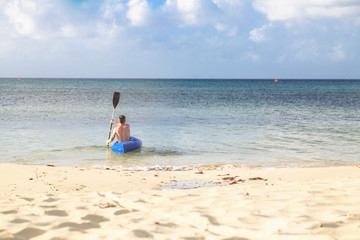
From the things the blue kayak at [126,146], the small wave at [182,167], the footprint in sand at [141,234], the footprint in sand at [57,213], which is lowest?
the small wave at [182,167]

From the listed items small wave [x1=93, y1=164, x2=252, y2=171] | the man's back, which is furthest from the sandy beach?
Answer: the man's back

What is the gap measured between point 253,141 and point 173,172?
19.5ft

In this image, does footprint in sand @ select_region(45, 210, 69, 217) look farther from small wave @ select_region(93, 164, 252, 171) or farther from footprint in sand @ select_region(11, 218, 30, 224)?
small wave @ select_region(93, 164, 252, 171)

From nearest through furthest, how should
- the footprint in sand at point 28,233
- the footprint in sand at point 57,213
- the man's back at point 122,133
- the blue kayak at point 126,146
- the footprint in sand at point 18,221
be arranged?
1. the footprint in sand at point 28,233
2. the footprint in sand at point 18,221
3. the footprint in sand at point 57,213
4. the blue kayak at point 126,146
5. the man's back at point 122,133

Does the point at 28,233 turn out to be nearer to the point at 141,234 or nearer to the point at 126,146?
the point at 141,234

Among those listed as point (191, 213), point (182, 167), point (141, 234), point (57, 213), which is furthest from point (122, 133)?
point (141, 234)

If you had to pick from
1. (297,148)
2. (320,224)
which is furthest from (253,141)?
(320,224)

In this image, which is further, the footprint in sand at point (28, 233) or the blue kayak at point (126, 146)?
the blue kayak at point (126, 146)

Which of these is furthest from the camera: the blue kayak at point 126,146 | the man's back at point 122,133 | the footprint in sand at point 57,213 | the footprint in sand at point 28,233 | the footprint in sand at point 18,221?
the man's back at point 122,133

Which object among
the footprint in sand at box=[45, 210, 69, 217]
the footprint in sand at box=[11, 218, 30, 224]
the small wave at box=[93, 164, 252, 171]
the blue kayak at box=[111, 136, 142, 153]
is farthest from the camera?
the blue kayak at box=[111, 136, 142, 153]

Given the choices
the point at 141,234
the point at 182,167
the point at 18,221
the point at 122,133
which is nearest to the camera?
the point at 141,234

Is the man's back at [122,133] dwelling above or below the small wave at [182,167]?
above

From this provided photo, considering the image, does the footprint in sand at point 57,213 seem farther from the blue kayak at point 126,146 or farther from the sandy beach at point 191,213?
the blue kayak at point 126,146

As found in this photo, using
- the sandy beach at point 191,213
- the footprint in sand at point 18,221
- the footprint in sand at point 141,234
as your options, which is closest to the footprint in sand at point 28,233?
the sandy beach at point 191,213
